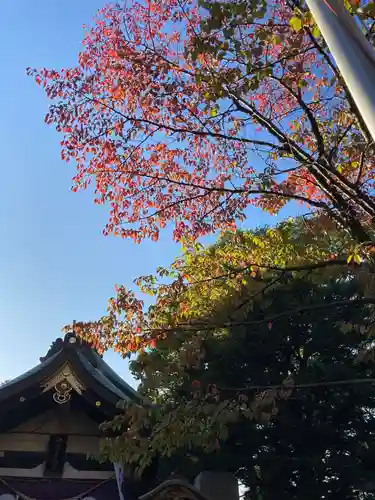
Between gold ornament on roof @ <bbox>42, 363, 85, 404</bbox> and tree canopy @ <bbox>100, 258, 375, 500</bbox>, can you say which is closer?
gold ornament on roof @ <bbox>42, 363, 85, 404</bbox>

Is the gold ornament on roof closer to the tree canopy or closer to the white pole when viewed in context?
the tree canopy

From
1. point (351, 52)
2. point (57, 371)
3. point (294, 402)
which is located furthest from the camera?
point (294, 402)

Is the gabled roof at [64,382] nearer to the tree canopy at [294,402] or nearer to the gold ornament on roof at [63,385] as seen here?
the gold ornament on roof at [63,385]

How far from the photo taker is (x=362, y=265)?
15.6 feet

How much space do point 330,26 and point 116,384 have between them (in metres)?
5.84

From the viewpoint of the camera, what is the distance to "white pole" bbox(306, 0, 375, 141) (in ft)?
7.13

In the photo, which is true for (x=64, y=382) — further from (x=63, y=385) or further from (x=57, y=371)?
(x=57, y=371)

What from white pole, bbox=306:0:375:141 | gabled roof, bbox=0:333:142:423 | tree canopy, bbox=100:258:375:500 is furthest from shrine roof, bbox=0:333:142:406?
white pole, bbox=306:0:375:141

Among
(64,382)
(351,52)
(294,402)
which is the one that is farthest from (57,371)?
(294,402)

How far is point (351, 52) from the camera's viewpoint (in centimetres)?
229

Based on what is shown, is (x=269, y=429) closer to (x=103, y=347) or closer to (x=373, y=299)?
(x=103, y=347)

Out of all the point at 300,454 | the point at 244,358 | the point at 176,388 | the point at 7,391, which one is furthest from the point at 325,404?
the point at 7,391

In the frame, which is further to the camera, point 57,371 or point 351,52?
point 57,371

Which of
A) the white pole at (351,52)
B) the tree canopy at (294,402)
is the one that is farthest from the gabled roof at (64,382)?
the white pole at (351,52)
